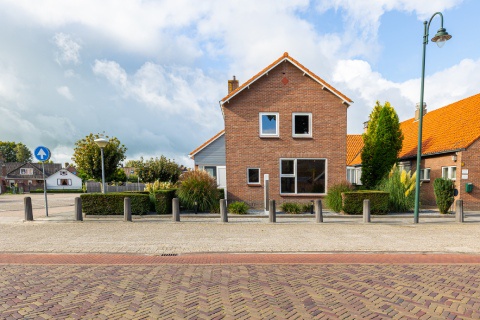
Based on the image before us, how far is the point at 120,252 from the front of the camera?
6.58 m

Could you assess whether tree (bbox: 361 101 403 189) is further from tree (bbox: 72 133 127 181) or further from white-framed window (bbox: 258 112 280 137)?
tree (bbox: 72 133 127 181)

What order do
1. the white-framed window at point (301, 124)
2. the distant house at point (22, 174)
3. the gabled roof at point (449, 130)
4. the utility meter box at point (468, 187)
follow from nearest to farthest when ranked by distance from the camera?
the utility meter box at point (468, 187), the gabled roof at point (449, 130), the white-framed window at point (301, 124), the distant house at point (22, 174)

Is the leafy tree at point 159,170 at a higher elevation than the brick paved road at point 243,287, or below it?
higher

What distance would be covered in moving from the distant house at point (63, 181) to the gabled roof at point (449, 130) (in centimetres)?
5895

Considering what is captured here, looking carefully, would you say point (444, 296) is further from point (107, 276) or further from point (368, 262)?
point (107, 276)

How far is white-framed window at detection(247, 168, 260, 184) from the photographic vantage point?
14.2m

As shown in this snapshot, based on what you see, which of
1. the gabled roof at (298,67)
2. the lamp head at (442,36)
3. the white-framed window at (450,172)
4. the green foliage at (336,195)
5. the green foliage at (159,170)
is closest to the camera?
the lamp head at (442,36)

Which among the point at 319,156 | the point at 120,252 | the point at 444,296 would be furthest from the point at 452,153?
the point at 120,252

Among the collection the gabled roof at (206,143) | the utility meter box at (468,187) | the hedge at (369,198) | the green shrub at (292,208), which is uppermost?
the gabled roof at (206,143)

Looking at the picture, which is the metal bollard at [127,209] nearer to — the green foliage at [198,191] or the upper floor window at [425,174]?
the green foliage at [198,191]

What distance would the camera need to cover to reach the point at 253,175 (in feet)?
46.8

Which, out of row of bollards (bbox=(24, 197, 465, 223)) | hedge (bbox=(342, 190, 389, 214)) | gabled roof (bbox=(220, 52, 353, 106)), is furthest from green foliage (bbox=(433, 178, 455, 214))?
gabled roof (bbox=(220, 52, 353, 106))

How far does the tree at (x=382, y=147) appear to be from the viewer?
50.8 feet

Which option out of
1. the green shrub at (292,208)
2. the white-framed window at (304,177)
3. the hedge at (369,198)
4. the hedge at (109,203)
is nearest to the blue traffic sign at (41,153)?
the hedge at (109,203)
